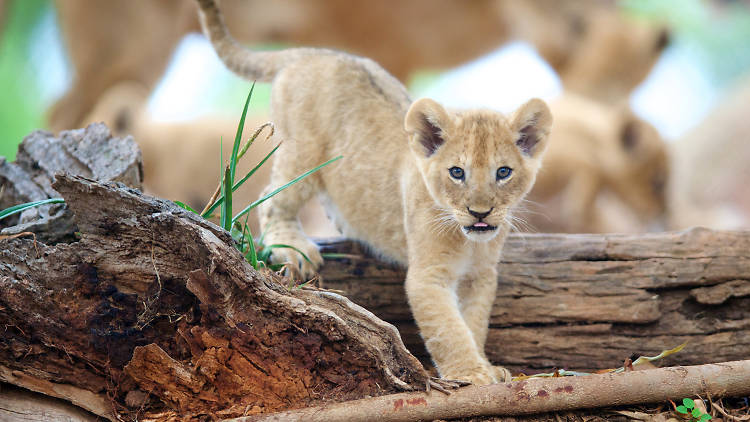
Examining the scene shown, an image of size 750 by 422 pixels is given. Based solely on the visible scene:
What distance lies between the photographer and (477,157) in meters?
3.35

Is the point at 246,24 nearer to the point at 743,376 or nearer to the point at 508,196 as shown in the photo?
the point at 508,196

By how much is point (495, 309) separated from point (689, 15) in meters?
14.4

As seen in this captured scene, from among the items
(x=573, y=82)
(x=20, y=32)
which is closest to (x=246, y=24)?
(x=20, y=32)

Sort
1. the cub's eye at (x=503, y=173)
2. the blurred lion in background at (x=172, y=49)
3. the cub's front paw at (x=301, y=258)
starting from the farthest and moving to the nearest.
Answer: the blurred lion in background at (x=172, y=49) < the cub's front paw at (x=301, y=258) < the cub's eye at (x=503, y=173)

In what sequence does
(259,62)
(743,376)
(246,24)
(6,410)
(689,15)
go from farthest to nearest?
(689,15), (246,24), (259,62), (743,376), (6,410)

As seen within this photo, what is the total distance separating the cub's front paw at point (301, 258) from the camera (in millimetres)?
3920

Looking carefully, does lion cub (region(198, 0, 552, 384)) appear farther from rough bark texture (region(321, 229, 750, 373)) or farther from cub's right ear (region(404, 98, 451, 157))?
rough bark texture (region(321, 229, 750, 373))

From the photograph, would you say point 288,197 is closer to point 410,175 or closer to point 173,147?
point 410,175

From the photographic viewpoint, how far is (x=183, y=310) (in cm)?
271

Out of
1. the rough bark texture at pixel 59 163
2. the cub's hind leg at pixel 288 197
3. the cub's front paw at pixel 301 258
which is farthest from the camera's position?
the cub's hind leg at pixel 288 197

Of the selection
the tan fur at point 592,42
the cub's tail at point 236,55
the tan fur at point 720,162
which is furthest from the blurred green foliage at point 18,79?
the tan fur at point 720,162

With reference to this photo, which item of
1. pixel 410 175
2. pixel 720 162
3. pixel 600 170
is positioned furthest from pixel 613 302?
pixel 720 162

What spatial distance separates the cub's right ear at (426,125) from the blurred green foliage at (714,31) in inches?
538

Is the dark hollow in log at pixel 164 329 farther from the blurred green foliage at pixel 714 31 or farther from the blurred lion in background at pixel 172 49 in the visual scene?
the blurred green foliage at pixel 714 31
